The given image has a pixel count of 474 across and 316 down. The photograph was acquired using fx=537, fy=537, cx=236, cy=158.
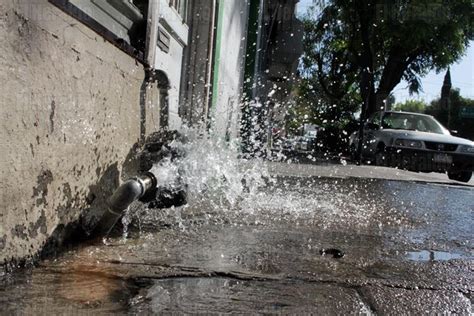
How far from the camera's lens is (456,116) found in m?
45.4

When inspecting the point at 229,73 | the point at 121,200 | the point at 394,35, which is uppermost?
the point at 394,35

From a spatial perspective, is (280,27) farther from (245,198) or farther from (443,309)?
(443,309)

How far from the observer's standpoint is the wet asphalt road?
1983 mm

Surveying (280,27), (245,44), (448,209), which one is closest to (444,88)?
(280,27)

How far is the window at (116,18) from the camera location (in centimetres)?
281

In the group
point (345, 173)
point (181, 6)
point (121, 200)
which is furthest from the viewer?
point (345, 173)

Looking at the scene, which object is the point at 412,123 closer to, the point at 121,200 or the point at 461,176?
the point at 461,176

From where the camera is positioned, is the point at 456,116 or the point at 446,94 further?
the point at 456,116

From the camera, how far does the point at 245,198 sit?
486 cm

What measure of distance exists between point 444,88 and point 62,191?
42.1m

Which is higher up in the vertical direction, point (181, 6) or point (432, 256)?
point (181, 6)

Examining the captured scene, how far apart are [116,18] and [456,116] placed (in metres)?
46.0

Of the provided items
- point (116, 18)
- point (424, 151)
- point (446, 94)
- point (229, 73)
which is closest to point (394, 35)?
point (424, 151)

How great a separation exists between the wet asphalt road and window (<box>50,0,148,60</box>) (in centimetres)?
116
